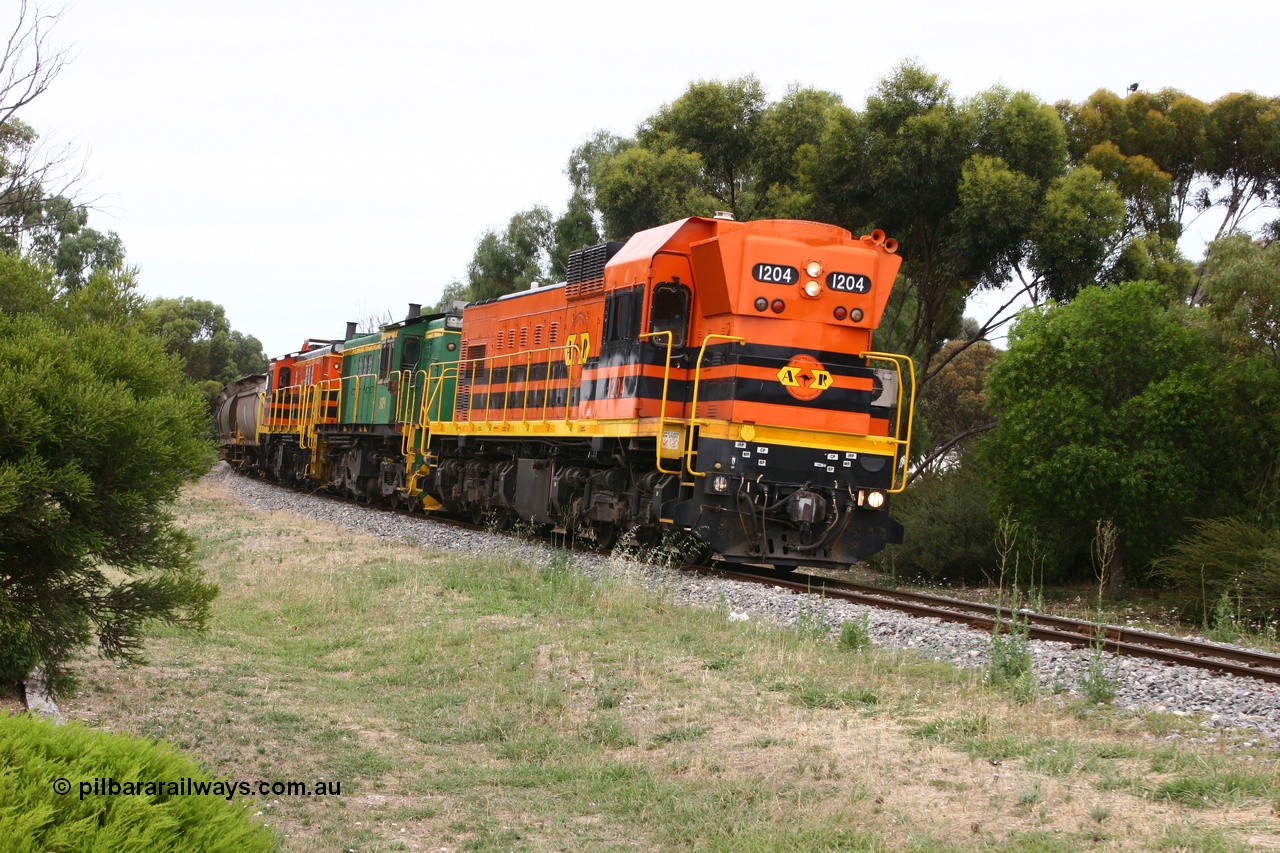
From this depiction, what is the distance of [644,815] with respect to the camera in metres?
6.18

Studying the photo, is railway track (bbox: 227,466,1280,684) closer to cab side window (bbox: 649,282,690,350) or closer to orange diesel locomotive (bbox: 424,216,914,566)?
orange diesel locomotive (bbox: 424,216,914,566)

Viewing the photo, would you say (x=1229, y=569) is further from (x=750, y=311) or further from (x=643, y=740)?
(x=643, y=740)

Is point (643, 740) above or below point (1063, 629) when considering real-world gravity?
below

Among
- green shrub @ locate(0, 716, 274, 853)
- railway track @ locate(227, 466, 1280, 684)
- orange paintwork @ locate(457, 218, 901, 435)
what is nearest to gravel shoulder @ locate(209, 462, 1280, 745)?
railway track @ locate(227, 466, 1280, 684)

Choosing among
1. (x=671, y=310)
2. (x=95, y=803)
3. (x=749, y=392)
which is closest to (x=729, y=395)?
(x=749, y=392)

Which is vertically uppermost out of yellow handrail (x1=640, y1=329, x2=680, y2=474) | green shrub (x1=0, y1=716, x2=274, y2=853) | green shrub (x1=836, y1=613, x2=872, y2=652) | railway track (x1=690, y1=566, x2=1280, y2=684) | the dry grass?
yellow handrail (x1=640, y1=329, x2=680, y2=474)

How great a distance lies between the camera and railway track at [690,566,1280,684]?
9133 millimetres

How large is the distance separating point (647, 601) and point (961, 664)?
11.4 ft

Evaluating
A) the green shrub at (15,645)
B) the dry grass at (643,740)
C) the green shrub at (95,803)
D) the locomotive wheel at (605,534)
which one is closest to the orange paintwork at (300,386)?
the locomotive wheel at (605,534)

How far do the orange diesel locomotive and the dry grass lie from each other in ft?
8.17

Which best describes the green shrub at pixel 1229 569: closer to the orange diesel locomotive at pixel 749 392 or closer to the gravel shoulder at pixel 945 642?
the orange diesel locomotive at pixel 749 392

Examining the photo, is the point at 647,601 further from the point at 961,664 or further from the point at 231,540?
the point at 231,540

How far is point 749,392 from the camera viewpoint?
13.7 meters

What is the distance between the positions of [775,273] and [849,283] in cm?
95
